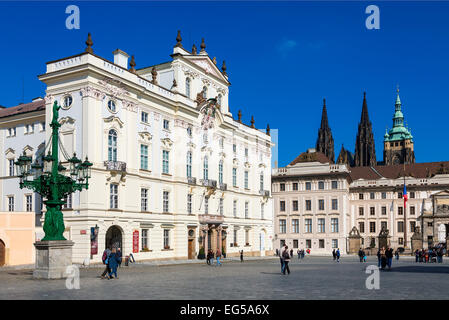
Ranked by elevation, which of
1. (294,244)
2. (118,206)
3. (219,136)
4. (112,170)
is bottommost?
(294,244)

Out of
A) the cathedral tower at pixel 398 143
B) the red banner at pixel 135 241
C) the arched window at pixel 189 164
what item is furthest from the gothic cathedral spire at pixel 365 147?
the red banner at pixel 135 241

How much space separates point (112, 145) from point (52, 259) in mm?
18772

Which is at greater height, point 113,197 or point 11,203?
point 113,197

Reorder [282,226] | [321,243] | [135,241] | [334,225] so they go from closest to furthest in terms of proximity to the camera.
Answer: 1. [135,241]
2. [334,225]
3. [321,243]
4. [282,226]

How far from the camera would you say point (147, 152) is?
158 feet

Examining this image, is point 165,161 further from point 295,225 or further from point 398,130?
point 398,130

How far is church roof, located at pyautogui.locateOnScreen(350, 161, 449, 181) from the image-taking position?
9888cm

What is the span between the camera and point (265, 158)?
234 ft

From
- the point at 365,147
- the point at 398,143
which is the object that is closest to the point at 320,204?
the point at 365,147

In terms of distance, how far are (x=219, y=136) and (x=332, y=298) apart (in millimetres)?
42052
